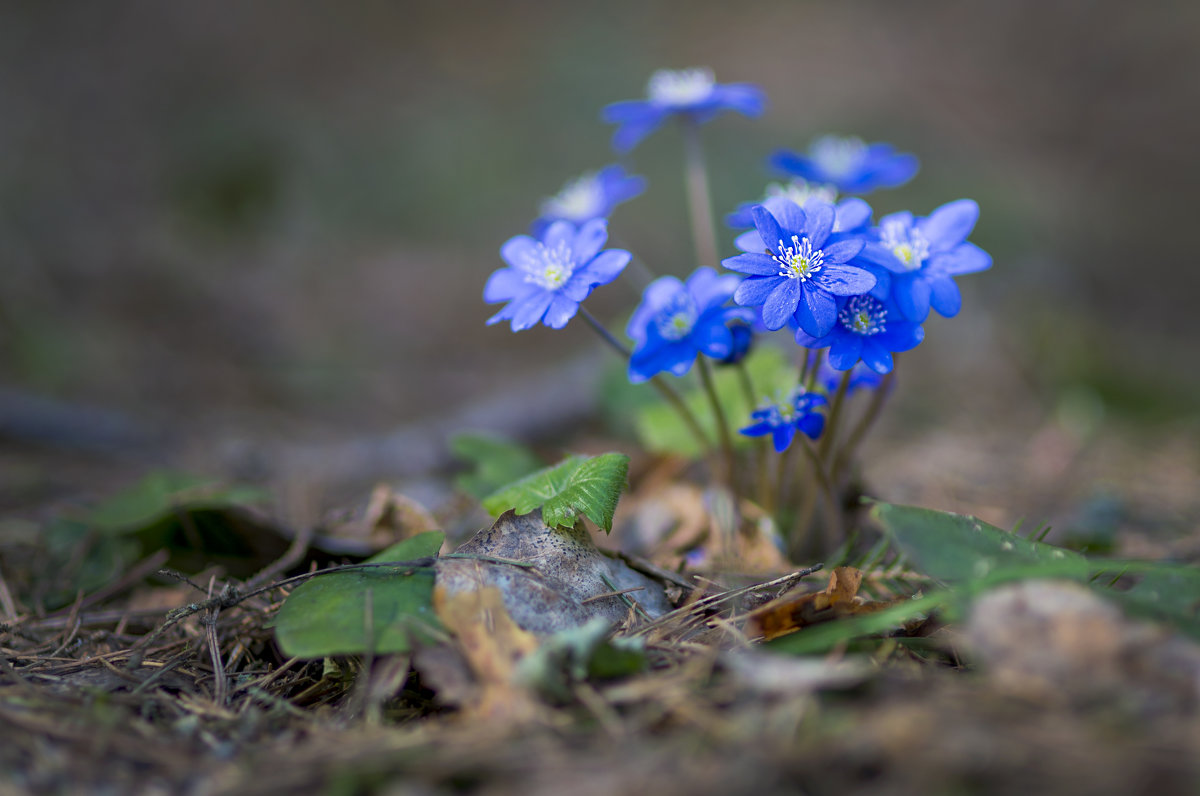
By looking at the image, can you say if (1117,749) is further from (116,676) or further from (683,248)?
(683,248)

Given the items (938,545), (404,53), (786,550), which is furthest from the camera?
(404,53)

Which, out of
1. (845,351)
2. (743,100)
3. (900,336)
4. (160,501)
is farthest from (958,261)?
(160,501)

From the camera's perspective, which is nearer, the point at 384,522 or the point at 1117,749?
the point at 1117,749

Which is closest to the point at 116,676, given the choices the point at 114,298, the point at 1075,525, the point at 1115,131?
the point at 1075,525

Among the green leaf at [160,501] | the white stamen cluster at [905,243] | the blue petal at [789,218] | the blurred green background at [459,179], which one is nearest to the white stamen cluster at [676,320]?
the blue petal at [789,218]

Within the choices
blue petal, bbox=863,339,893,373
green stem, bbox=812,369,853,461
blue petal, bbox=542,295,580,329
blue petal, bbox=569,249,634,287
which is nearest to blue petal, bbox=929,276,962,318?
blue petal, bbox=863,339,893,373

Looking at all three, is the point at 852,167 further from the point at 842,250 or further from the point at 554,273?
the point at 554,273
